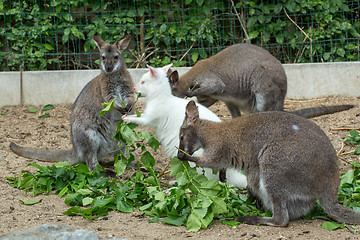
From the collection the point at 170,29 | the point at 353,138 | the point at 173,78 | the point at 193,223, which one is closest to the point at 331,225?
the point at 193,223

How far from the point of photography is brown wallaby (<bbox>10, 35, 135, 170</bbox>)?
21.3ft

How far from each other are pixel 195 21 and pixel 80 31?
6.46ft

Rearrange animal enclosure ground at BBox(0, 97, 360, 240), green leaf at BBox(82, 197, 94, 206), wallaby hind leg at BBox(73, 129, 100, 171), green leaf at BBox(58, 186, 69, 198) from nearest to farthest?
animal enclosure ground at BBox(0, 97, 360, 240), green leaf at BBox(82, 197, 94, 206), green leaf at BBox(58, 186, 69, 198), wallaby hind leg at BBox(73, 129, 100, 171)

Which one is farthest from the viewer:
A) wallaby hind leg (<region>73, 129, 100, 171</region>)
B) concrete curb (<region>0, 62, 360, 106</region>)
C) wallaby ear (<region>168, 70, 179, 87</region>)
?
concrete curb (<region>0, 62, 360, 106</region>)

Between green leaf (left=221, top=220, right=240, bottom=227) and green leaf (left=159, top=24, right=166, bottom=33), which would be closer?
green leaf (left=221, top=220, right=240, bottom=227)

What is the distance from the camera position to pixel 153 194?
200 inches

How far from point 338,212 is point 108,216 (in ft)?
6.55

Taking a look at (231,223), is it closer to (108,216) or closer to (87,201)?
(108,216)

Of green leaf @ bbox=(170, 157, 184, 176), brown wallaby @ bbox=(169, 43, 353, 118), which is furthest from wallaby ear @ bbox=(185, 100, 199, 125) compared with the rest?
brown wallaby @ bbox=(169, 43, 353, 118)

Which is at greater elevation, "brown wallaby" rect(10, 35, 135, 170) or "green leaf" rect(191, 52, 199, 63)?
"green leaf" rect(191, 52, 199, 63)

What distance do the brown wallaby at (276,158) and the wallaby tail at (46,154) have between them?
222 cm

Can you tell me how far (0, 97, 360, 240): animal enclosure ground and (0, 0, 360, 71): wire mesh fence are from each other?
188 cm

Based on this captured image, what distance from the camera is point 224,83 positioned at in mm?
7887

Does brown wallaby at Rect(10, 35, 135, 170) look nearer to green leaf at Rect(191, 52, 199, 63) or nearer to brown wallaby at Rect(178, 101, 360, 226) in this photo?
brown wallaby at Rect(178, 101, 360, 226)
